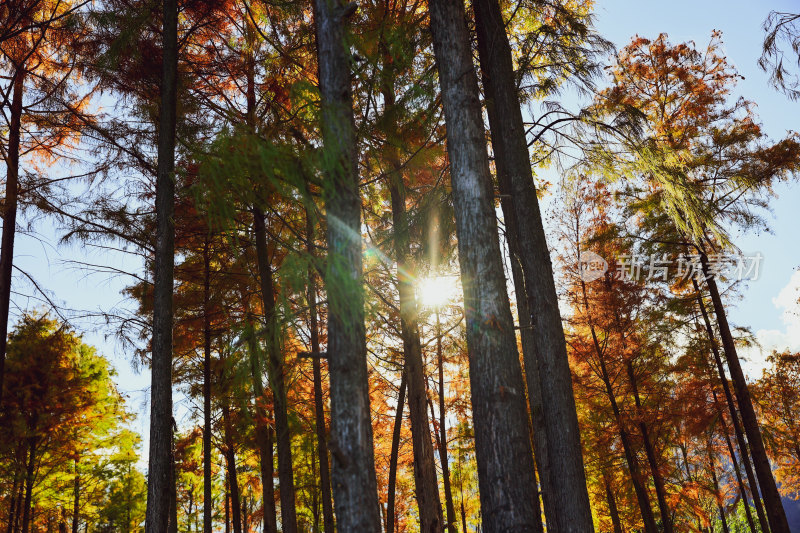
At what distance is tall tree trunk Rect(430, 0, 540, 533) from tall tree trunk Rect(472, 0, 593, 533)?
51 cm

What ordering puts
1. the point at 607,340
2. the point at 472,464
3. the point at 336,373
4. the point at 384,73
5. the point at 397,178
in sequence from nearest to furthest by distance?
the point at 336,373, the point at 384,73, the point at 397,178, the point at 607,340, the point at 472,464

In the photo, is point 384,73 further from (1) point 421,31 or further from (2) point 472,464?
(2) point 472,464

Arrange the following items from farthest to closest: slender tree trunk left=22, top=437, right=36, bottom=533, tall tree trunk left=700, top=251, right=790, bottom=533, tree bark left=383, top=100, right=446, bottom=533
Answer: slender tree trunk left=22, top=437, right=36, bottom=533
tall tree trunk left=700, top=251, right=790, bottom=533
tree bark left=383, top=100, right=446, bottom=533

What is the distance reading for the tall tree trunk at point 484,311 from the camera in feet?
14.5

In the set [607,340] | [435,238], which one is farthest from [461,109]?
[607,340]

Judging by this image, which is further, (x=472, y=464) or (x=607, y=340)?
(x=472, y=464)

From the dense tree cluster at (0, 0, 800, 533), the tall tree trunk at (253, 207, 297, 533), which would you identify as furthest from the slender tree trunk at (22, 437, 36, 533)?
the tall tree trunk at (253, 207, 297, 533)

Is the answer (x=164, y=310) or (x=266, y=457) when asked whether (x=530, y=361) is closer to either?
(x=164, y=310)

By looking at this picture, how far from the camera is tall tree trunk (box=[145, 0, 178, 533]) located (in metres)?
6.27

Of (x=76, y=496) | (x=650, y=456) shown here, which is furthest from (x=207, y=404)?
(x=650, y=456)

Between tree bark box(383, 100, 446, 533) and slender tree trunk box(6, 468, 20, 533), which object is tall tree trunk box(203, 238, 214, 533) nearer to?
slender tree trunk box(6, 468, 20, 533)

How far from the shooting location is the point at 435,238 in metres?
7.39

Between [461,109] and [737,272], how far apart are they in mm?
10457

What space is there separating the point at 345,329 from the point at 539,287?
3.43m
